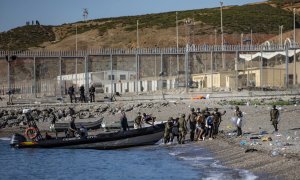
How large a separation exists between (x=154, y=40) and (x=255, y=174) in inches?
2919

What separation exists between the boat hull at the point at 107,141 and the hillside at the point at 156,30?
186ft

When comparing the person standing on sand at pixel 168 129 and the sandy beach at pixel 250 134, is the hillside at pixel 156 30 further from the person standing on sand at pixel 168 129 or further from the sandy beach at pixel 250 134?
the person standing on sand at pixel 168 129

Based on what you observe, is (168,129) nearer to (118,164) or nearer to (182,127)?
(182,127)

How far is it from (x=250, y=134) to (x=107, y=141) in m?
5.81

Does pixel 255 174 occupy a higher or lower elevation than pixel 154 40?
lower

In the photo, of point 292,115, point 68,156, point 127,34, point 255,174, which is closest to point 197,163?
point 255,174

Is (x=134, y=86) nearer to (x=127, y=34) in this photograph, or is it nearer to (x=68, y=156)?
(x=68, y=156)

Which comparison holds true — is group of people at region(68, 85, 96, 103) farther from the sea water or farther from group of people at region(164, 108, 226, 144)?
group of people at region(164, 108, 226, 144)

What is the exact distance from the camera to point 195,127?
31453mm

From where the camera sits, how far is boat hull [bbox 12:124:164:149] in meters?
30.7

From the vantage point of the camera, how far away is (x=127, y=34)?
99.9m

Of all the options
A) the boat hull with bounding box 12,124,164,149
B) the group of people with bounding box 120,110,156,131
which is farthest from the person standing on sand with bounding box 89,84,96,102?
the boat hull with bounding box 12,124,164,149

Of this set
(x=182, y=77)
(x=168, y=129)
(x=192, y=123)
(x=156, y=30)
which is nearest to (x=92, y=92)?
(x=182, y=77)

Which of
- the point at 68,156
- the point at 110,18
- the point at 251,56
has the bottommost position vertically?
the point at 68,156
